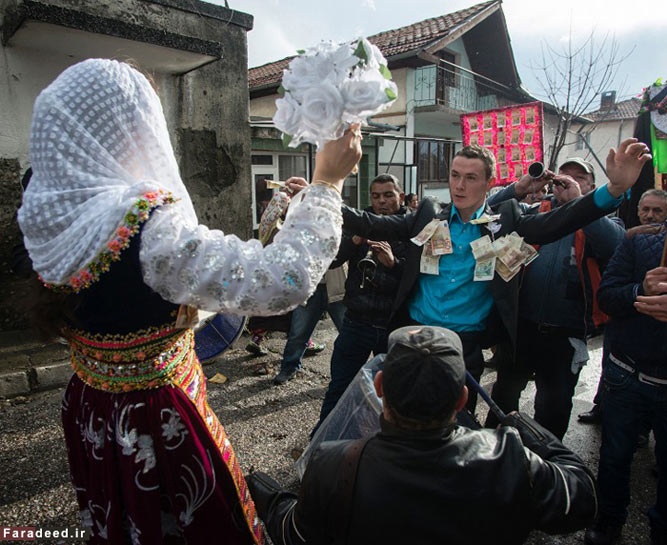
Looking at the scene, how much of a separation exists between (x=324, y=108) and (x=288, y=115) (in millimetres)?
117

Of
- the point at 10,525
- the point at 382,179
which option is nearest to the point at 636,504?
the point at 382,179

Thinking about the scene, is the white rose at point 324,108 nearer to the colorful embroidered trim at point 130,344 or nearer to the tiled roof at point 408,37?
the colorful embroidered trim at point 130,344

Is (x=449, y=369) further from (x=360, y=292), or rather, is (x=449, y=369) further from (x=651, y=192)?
(x=651, y=192)

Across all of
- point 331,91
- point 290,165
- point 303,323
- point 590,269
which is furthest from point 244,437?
point 290,165

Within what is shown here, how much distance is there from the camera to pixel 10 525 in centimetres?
237

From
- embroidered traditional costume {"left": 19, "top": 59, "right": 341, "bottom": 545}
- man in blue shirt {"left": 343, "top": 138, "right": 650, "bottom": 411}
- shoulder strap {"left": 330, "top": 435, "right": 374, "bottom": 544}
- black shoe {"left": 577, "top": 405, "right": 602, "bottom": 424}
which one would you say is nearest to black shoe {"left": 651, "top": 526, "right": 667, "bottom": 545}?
man in blue shirt {"left": 343, "top": 138, "right": 650, "bottom": 411}

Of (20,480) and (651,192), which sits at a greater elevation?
(651,192)

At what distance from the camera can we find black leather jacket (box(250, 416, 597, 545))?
43.7 inches

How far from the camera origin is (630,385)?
2250mm

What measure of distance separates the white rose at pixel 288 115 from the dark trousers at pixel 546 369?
2187 mm

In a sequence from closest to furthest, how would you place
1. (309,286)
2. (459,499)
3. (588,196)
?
(309,286) → (459,499) → (588,196)

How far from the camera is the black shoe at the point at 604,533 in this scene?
7.48ft

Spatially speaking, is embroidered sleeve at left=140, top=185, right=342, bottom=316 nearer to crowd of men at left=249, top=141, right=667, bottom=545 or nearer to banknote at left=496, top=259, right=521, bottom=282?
crowd of men at left=249, top=141, right=667, bottom=545

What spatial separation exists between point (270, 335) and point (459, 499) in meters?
4.49
